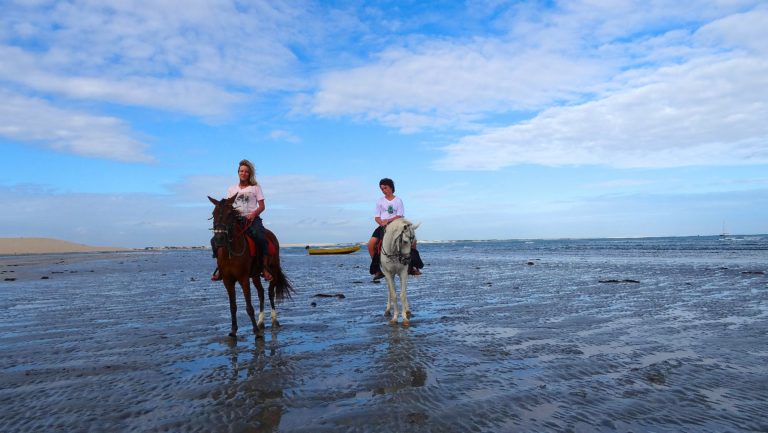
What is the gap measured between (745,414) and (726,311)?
7.23 m

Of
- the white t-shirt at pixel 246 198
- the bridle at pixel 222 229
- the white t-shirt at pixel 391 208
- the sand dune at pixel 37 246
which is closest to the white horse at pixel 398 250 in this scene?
the white t-shirt at pixel 391 208

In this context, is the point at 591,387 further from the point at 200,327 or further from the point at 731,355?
the point at 200,327

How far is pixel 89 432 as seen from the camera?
4.11m

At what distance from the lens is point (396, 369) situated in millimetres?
6047

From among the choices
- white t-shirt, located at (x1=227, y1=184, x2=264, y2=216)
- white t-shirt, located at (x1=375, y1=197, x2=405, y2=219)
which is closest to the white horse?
white t-shirt, located at (x1=375, y1=197, x2=405, y2=219)

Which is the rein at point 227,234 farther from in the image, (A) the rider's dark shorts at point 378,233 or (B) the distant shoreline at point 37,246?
(B) the distant shoreline at point 37,246

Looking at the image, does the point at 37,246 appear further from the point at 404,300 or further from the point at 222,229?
the point at 404,300

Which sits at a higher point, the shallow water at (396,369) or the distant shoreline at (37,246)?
the distant shoreline at (37,246)

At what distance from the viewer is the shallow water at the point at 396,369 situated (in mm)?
4355

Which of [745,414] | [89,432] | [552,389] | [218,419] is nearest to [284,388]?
[218,419]

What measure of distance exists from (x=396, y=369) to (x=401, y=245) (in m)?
4.10

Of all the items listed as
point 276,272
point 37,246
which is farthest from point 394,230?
point 37,246

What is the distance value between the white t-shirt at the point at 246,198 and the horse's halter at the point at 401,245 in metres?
2.98

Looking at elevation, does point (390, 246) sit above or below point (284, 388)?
above
